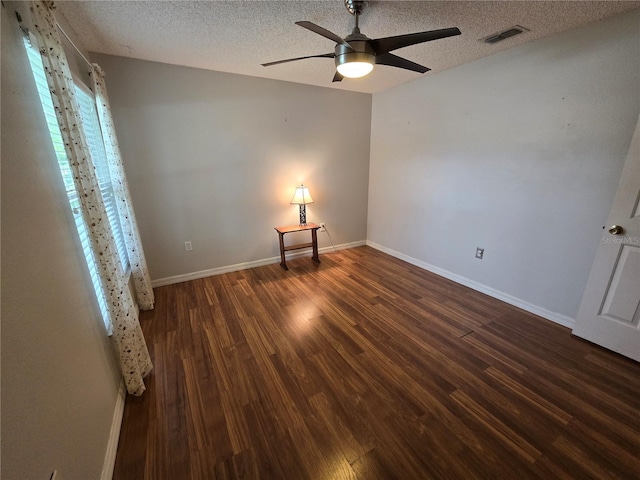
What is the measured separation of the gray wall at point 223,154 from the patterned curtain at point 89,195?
1565 millimetres

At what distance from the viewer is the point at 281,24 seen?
1.89 meters

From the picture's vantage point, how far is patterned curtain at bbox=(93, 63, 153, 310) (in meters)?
2.12

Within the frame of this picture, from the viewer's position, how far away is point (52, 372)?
0.92 metres

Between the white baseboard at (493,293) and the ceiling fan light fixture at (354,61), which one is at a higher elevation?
the ceiling fan light fixture at (354,61)

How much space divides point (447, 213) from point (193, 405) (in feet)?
10.0

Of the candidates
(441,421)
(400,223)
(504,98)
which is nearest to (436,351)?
(441,421)

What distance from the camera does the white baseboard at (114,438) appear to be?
1.22m

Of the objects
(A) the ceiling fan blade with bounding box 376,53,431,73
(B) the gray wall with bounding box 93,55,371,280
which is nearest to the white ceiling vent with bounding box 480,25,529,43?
(A) the ceiling fan blade with bounding box 376,53,431,73

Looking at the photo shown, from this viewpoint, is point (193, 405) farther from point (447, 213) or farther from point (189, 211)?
point (447, 213)

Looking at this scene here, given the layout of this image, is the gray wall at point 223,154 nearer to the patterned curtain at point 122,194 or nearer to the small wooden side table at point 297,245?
the small wooden side table at point 297,245

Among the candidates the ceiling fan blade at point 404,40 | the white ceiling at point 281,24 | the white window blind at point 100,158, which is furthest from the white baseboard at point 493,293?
the white window blind at point 100,158

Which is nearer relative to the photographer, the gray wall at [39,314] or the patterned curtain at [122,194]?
the gray wall at [39,314]

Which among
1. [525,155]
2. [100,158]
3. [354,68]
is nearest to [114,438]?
[100,158]

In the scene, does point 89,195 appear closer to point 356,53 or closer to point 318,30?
point 318,30
